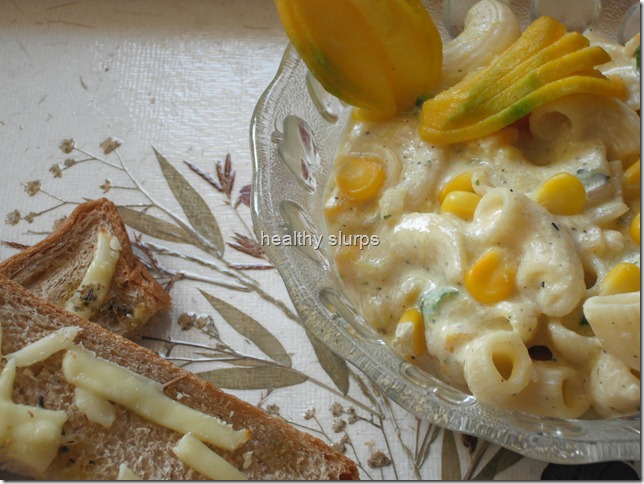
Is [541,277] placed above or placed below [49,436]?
above

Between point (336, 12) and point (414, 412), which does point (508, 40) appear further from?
point (414, 412)

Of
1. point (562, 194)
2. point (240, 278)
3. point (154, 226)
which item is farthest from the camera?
point (154, 226)

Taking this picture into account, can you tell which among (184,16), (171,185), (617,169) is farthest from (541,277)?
(184,16)

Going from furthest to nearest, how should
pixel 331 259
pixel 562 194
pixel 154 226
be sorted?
pixel 154 226 → pixel 331 259 → pixel 562 194

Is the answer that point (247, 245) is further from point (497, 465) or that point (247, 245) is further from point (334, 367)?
point (497, 465)

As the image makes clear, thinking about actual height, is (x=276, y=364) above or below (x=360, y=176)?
below

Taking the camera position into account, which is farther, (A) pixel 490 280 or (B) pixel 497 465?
(B) pixel 497 465

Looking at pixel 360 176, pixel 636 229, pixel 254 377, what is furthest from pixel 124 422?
pixel 636 229
